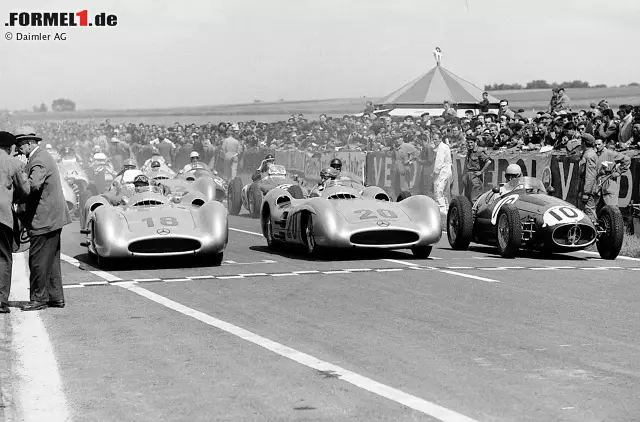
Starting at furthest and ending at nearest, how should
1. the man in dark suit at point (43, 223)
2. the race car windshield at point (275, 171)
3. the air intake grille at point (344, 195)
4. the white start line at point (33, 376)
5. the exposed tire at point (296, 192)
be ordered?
1. the race car windshield at point (275, 171)
2. the exposed tire at point (296, 192)
3. the air intake grille at point (344, 195)
4. the man in dark suit at point (43, 223)
5. the white start line at point (33, 376)

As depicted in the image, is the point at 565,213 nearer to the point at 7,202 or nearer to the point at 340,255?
the point at 340,255

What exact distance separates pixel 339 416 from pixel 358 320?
344 cm

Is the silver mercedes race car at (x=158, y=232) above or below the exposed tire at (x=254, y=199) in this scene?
above

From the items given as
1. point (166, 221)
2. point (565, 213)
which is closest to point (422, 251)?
point (565, 213)

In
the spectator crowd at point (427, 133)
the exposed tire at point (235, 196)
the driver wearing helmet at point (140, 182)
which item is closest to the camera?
the driver wearing helmet at point (140, 182)

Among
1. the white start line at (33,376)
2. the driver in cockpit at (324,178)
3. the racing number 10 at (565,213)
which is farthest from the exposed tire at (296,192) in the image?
the white start line at (33,376)

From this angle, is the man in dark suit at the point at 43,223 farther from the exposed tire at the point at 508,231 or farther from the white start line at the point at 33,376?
the exposed tire at the point at 508,231

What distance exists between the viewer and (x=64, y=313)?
32.3 ft

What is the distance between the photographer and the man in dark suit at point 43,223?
10031mm

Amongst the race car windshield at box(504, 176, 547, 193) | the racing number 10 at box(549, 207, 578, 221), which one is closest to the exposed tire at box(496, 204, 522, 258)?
the racing number 10 at box(549, 207, 578, 221)

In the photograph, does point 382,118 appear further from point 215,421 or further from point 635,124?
point 215,421

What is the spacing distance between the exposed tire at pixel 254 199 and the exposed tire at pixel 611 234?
9985 mm

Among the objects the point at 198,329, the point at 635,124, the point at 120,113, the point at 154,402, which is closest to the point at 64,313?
the point at 198,329

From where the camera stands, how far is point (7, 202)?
32.4ft
